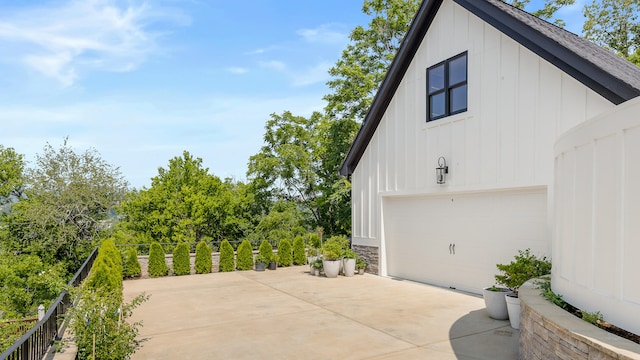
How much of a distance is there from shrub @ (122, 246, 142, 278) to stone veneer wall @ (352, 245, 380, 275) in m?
7.35

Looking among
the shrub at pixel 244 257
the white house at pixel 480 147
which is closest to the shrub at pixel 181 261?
the shrub at pixel 244 257

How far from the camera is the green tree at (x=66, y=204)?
1858 centimetres

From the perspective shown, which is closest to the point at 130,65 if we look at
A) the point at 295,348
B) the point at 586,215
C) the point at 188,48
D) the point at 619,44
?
the point at 188,48

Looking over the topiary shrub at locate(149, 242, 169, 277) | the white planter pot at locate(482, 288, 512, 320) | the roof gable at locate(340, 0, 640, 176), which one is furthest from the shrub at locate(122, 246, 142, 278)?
the white planter pot at locate(482, 288, 512, 320)

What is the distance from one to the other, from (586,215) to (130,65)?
15.1 meters

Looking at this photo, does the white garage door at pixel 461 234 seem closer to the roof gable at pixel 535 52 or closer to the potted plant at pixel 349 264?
the potted plant at pixel 349 264

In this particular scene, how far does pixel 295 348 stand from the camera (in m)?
6.13

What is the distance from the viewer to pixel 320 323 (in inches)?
296

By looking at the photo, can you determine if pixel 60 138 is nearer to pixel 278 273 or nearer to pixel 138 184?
pixel 138 184

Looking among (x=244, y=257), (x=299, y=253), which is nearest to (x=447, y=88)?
(x=299, y=253)

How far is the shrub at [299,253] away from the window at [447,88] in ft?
25.6

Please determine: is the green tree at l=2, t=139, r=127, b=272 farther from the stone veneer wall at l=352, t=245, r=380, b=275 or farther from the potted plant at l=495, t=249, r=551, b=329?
the potted plant at l=495, t=249, r=551, b=329

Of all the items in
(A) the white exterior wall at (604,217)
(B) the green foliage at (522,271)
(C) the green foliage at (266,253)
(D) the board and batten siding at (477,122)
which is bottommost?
(C) the green foliage at (266,253)

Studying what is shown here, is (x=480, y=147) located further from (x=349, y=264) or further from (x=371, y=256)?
(x=349, y=264)
